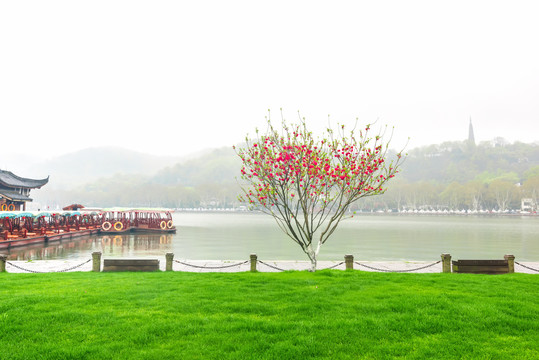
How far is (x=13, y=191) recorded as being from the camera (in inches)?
2237

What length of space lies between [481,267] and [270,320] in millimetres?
9946

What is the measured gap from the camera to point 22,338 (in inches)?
257

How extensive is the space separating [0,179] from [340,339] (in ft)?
196

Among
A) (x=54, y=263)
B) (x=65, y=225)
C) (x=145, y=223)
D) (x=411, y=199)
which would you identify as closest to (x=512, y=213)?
(x=411, y=199)

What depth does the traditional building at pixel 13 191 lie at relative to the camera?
51.6m

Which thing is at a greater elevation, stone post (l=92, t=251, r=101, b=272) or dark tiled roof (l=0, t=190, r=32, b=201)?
dark tiled roof (l=0, t=190, r=32, b=201)

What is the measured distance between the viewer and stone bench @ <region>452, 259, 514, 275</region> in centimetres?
1350

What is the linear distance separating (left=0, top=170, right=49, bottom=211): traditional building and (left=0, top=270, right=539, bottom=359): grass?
163 ft

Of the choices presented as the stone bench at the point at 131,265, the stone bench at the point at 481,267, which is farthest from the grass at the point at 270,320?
the stone bench at the point at 131,265

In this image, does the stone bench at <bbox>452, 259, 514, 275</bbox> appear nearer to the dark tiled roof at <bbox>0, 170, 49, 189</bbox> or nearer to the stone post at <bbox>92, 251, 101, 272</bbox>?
the stone post at <bbox>92, 251, 101, 272</bbox>

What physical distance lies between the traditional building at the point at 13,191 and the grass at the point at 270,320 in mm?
49613

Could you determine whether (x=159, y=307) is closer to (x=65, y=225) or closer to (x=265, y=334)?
(x=265, y=334)

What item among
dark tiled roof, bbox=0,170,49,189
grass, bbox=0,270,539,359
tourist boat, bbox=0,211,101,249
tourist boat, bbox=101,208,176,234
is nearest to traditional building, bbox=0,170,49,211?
dark tiled roof, bbox=0,170,49,189

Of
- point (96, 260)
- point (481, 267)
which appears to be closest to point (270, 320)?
point (96, 260)
